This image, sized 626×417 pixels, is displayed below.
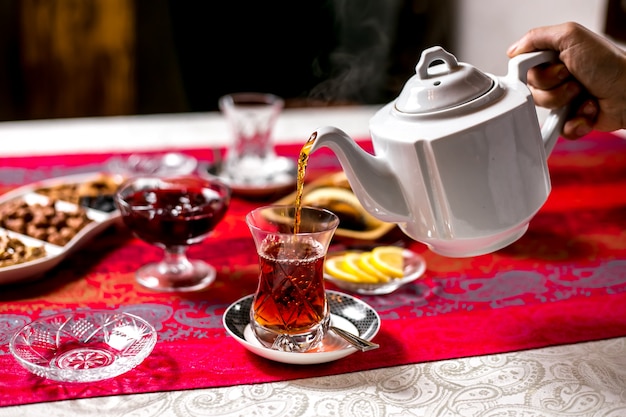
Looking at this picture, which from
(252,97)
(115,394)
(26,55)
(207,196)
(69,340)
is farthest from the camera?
(26,55)

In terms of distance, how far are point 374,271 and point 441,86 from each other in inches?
15.7

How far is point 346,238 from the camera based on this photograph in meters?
1.58

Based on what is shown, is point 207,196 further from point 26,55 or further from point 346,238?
point 26,55

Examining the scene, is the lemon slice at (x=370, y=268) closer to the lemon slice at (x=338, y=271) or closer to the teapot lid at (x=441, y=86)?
the lemon slice at (x=338, y=271)

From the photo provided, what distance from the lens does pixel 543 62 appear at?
126 centimetres

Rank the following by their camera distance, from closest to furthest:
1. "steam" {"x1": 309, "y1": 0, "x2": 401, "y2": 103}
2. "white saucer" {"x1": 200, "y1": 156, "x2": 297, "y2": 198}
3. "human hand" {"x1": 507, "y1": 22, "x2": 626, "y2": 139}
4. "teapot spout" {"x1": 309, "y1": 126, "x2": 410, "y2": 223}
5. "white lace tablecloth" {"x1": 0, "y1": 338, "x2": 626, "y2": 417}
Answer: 1. "white lace tablecloth" {"x1": 0, "y1": 338, "x2": 626, "y2": 417}
2. "teapot spout" {"x1": 309, "y1": 126, "x2": 410, "y2": 223}
3. "human hand" {"x1": 507, "y1": 22, "x2": 626, "y2": 139}
4. "white saucer" {"x1": 200, "y1": 156, "x2": 297, "y2": 198}
5. "steam" {"x1": 309, "y1": 0, "x2": 401, "y2": 103}

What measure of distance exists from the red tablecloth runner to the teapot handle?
270 mm

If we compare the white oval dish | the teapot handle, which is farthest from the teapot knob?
the white oval dish

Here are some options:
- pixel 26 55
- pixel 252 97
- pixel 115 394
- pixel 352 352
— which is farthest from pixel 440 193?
pixel 26 55

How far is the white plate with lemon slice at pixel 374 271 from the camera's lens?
134cm

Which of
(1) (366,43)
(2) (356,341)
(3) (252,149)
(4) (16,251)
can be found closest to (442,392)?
(2) (356,341)

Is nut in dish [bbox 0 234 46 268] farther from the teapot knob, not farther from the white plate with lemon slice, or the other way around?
the teapot knob

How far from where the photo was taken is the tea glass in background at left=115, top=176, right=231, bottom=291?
53.1 inches

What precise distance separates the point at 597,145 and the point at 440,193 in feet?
4.03
